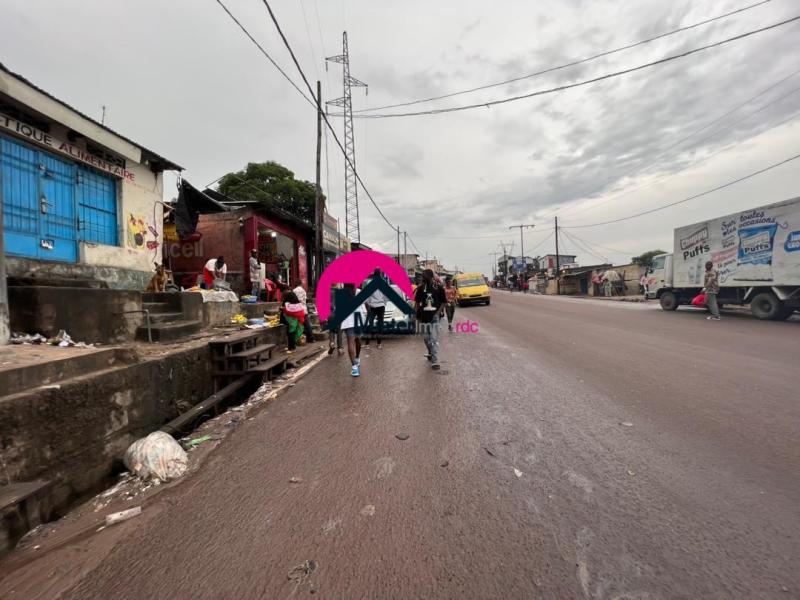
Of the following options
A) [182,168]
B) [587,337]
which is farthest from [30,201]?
[587,337]

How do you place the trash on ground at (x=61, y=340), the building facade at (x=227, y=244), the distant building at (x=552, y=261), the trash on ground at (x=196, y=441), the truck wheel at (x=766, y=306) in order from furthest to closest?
the distant building at (x=552, y=261) < the building facade at (x=227, y=244) < the truck wheel at (x=766, y=306) < the trash on ground at (x=61, y=340) < the trash on ground at (x=196, y=441)

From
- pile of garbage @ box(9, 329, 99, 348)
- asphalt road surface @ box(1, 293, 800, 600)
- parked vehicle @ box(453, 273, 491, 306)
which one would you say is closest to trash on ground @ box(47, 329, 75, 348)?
pile of garbage @ box(9, 329, 99, 348)

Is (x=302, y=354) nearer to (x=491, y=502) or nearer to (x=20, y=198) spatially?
(x=20, y=198)

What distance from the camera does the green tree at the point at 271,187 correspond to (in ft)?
86.5

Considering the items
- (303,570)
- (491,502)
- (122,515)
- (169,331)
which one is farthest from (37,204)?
(491,502)

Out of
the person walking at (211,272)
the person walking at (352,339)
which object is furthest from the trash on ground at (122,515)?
the person walking at (211,272)

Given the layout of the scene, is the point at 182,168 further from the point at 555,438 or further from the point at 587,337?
the point at 587,337

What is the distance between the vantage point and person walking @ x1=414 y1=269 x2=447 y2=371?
6.57 meters

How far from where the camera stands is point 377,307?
924 cm

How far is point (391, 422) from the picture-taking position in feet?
13.0

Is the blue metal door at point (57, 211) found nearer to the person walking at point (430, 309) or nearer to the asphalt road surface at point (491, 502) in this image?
the asphalt road surface at point (491, 502)

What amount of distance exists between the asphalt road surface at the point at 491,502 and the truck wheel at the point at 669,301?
12326mm

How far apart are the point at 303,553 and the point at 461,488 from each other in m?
1.14

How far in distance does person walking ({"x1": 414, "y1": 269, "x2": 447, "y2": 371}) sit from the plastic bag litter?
411cm
